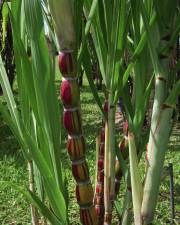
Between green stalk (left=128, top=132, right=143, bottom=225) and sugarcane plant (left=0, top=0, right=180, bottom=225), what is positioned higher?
sugarcane plant (left=0, top=0, right=180, bottom=225)

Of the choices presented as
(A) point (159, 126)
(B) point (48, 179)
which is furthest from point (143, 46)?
(B) point (48, 179)

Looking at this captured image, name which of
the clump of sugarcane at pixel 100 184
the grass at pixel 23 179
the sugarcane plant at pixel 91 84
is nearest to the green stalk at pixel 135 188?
the sugarcane plant at pixel 91 84

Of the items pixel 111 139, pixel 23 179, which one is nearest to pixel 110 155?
pixel 111 139

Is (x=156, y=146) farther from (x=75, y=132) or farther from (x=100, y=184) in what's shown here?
(x=100, y=184)

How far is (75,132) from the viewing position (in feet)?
2.24

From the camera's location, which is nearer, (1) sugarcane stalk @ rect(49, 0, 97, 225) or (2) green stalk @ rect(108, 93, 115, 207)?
(1) sugarcane stalk @ rect(49, 0, 97, 225)

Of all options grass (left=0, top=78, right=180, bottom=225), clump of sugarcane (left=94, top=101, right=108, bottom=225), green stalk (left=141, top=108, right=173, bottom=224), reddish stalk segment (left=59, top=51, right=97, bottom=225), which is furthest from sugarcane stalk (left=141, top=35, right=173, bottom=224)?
grass (left=0, top=78, right=180, bottom=225)

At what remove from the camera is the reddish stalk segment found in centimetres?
65

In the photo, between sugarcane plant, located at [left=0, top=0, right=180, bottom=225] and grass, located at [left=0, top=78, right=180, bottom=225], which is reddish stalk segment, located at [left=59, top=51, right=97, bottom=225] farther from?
grass, located at [left=0, top=78, right=180, bottom=225]

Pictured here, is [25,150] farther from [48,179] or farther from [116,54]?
[116,54]

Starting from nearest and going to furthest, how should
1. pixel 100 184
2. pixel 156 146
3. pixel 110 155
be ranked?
pixel 156 146
pixel 110 155
pixel 100 184

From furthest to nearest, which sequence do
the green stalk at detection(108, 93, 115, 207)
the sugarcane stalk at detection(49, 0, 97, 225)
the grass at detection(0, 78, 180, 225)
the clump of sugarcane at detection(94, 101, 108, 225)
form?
the grass at detection(0, 78, 180, 225), the clump of sugarcane at detection(94, 101, 108, 225), the green stalk at detection(108, 93, 115, 207), the sugarcane stalk at detection(49, 0, 97, 225)

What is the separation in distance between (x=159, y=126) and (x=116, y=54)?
6.8 inches

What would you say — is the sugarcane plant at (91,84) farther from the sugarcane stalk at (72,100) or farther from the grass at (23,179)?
the grass at (23,179)
